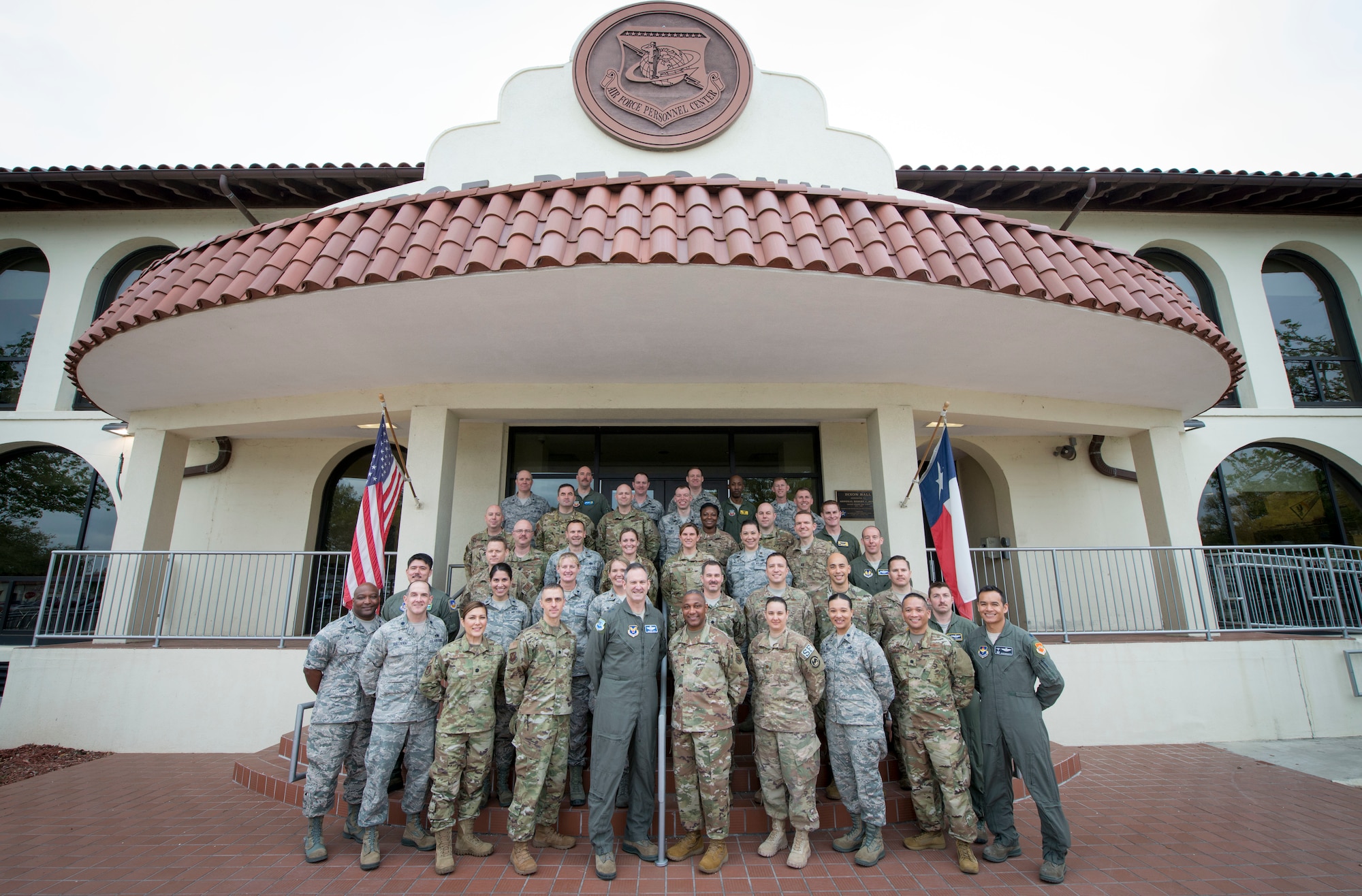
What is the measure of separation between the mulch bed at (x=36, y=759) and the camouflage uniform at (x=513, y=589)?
451cm

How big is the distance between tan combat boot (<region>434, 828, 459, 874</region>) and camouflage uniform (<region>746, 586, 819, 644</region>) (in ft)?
7.32

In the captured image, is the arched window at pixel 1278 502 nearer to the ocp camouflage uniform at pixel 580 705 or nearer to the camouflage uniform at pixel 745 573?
the camouflage uniform at pixel 745 573

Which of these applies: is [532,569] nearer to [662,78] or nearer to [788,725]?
[788,725]

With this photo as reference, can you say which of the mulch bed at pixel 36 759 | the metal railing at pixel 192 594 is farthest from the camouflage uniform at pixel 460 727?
the mulch bed at pixel 36 759

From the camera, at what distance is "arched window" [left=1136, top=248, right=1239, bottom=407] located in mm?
10297

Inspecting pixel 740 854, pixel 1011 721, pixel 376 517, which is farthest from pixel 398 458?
pixel 1011 721

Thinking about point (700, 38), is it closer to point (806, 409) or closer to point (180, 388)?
point (806, 409)

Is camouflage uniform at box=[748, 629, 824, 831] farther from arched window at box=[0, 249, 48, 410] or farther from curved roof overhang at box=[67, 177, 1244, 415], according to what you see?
arched window at box=[0, 249, 48, 410]

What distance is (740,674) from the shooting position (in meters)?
4.16

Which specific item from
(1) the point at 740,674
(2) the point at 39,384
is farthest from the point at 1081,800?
(2) the point at 39,384

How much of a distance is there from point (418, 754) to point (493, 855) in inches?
30.6

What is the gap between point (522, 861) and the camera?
12.5 feet

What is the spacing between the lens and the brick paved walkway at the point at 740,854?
3648mm

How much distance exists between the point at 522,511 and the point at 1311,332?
12455 millimetres
